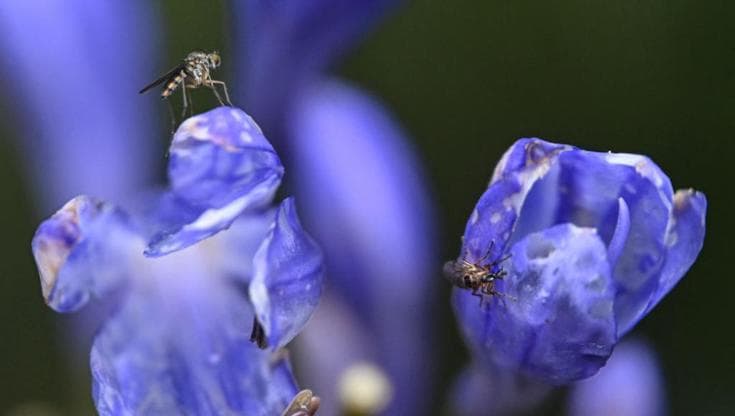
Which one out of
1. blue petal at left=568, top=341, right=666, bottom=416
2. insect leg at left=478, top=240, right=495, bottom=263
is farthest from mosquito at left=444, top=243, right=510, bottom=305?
blue petal at left=568, top=341, right=666, bottom=416

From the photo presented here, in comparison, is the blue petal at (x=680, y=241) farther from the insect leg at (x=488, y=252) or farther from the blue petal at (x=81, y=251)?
the blue petal at (x=81, y=251)

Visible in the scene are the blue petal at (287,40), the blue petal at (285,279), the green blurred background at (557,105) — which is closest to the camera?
the blue petal at (285,279)

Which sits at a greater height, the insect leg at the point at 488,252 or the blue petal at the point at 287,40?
the blue petal at the point at 287,40

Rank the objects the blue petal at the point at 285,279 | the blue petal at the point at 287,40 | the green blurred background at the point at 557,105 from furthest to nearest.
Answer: the green blurred background at the point at 557,105 → the blue petal at the point at 287,40 → the blue petal at the point at 285,279

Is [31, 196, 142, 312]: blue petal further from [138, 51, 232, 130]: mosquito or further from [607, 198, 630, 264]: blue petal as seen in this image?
[607, 198, 630, 264]: blue petal

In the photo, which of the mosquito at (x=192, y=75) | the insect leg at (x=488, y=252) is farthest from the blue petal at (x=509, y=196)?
the mosquito at (x=192, y=75)

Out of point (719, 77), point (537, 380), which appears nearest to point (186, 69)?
point (537, 380)
